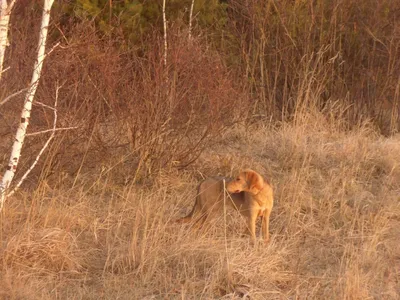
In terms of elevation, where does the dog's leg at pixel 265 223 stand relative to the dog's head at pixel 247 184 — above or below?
below

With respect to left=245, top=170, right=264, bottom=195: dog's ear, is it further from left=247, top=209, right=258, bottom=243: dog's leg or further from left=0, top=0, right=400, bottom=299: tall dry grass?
left=0, top=0, right=400, bottom=299: tall dry grass

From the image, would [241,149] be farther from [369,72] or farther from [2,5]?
[2,5]

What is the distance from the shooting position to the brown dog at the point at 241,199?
611cm

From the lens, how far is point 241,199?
6242mm

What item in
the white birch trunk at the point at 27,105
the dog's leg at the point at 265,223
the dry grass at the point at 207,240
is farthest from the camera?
the dog's leg at the point at 265,223

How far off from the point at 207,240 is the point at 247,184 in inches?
25.8

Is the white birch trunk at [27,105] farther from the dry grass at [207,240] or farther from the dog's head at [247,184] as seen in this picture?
the dog's head at [247,184]

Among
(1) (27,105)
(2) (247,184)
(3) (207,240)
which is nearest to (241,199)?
(2) (247,184)

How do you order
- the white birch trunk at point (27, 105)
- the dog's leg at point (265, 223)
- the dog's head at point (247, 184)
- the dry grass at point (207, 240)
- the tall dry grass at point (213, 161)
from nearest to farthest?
the dry grass at point (207, 240)
the tall dry grass at point (213, 161)
the white birch trunk at point (27, 105)
the dog's head at point (247, 184)
the dog's leg at point (265, 223)

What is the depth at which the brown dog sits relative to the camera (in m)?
6.11

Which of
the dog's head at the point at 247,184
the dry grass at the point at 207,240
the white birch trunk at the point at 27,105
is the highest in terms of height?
the white birch trunk at the point at 27,105

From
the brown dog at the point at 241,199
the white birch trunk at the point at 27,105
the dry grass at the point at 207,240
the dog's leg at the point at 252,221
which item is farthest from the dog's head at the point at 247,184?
the white birch trunk at the point at 27,105

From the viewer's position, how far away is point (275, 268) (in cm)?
547

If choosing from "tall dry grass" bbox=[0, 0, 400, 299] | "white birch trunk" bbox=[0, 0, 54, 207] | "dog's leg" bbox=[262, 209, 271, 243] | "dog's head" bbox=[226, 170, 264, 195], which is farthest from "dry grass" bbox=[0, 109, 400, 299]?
"white birch trunk" bbox=[0, 0, 54, 207]
